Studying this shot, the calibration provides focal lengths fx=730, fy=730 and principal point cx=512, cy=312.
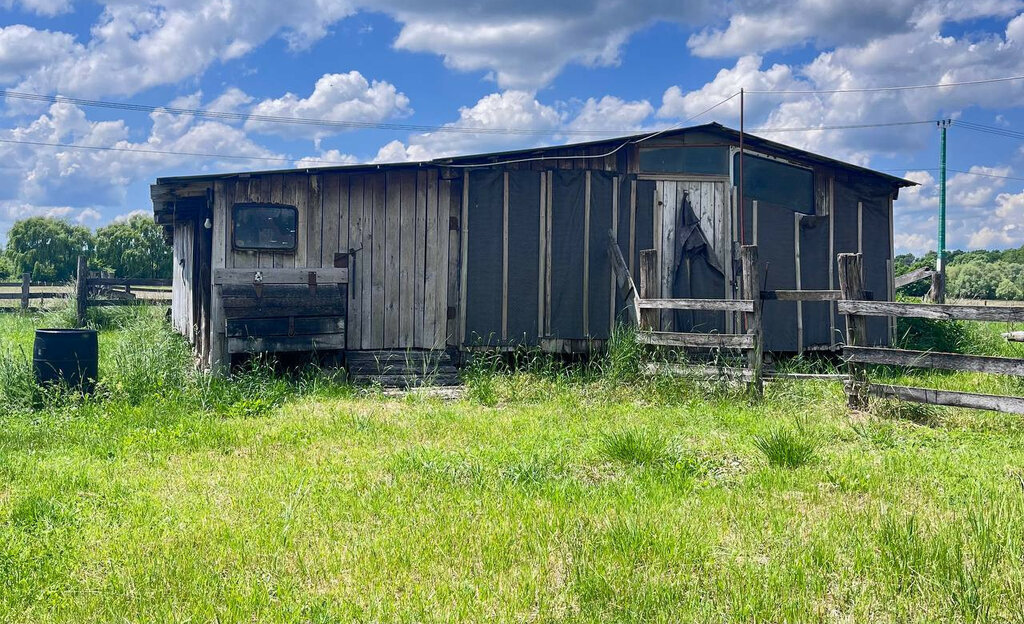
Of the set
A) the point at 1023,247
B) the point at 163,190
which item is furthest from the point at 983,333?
the point at 1023,247

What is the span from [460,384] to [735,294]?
457 centimetres

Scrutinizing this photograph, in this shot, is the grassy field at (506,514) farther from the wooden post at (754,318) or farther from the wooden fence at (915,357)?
the wooden post at (754,318)

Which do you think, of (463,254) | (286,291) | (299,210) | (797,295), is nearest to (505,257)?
(463,254)

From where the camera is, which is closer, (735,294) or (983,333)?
(735,294)

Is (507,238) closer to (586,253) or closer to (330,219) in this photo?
(586,253)

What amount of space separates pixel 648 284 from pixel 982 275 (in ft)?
188

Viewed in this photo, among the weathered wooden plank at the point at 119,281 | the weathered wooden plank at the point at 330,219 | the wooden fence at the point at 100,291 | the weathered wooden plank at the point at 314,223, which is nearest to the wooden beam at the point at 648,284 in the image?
the weathered wooden plank at the point at 330,219

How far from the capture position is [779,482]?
4680 mm

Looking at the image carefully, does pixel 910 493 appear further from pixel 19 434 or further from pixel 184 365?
pixel 184 365

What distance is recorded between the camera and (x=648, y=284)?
905 cm

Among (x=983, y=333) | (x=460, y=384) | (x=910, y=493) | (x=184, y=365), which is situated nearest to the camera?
(x=910, y=493)

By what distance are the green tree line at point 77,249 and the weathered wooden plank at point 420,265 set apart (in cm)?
3745

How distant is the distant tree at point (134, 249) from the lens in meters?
43.0

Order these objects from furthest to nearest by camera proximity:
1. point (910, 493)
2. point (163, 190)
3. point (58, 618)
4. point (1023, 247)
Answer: point (1023, 247) → point (163, 190) → point (910, 493) → point (58, 618)
